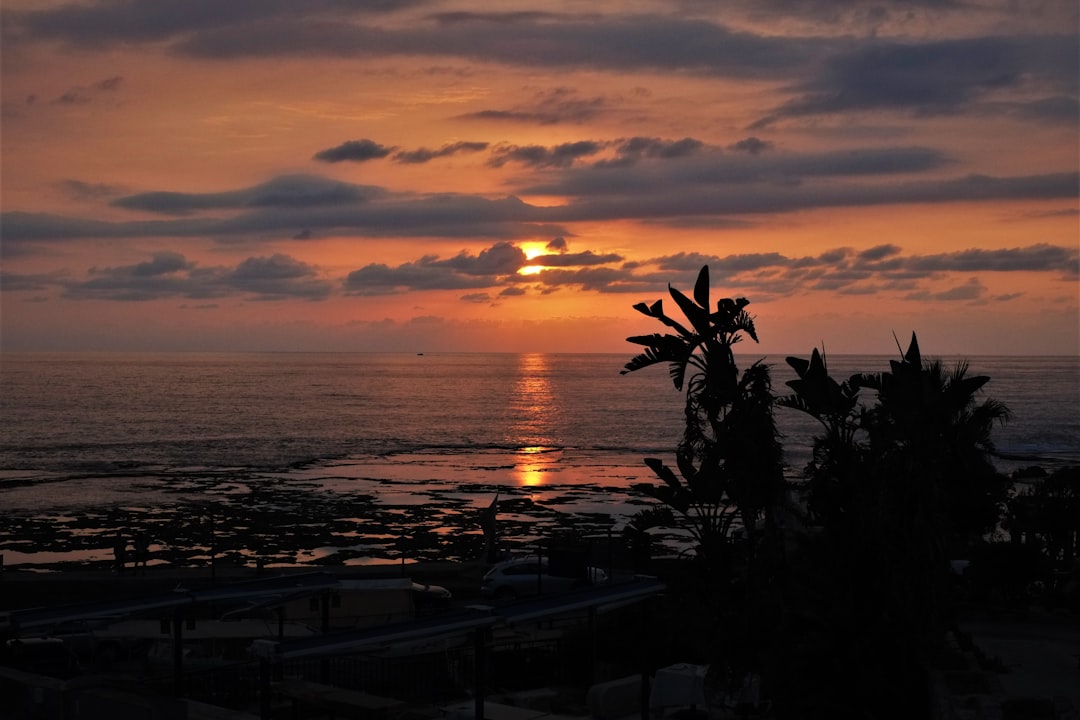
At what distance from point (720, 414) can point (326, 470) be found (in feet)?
245

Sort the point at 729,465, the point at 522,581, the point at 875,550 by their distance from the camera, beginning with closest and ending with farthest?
the point at 875,550, the point at 729,465, the point at 522,581

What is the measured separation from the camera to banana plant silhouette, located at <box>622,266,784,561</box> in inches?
656

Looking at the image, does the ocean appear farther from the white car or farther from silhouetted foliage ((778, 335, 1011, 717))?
silhouetted foliage ((778, 335, 1011, 717))

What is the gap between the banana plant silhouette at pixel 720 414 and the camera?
16672 mm

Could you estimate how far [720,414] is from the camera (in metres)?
17.9

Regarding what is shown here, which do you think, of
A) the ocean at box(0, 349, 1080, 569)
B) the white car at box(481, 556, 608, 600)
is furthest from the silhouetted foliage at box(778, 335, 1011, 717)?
the ocean at box(0, 349, 1080, 569)

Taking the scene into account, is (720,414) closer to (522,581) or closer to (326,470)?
(522,581)

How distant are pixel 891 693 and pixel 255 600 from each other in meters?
12.1

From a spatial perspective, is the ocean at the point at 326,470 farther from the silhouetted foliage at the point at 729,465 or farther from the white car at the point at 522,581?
the silhouetted foliage at the point at 729,465

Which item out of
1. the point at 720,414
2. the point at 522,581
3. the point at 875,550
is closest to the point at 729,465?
the point at 720,414

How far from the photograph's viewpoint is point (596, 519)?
2443 inches

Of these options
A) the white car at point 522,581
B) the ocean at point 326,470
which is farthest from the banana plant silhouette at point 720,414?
the ocean at point 326,470

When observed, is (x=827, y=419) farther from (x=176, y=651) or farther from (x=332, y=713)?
(x=176, y=651)

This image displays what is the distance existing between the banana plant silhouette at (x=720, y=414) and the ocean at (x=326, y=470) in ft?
101
